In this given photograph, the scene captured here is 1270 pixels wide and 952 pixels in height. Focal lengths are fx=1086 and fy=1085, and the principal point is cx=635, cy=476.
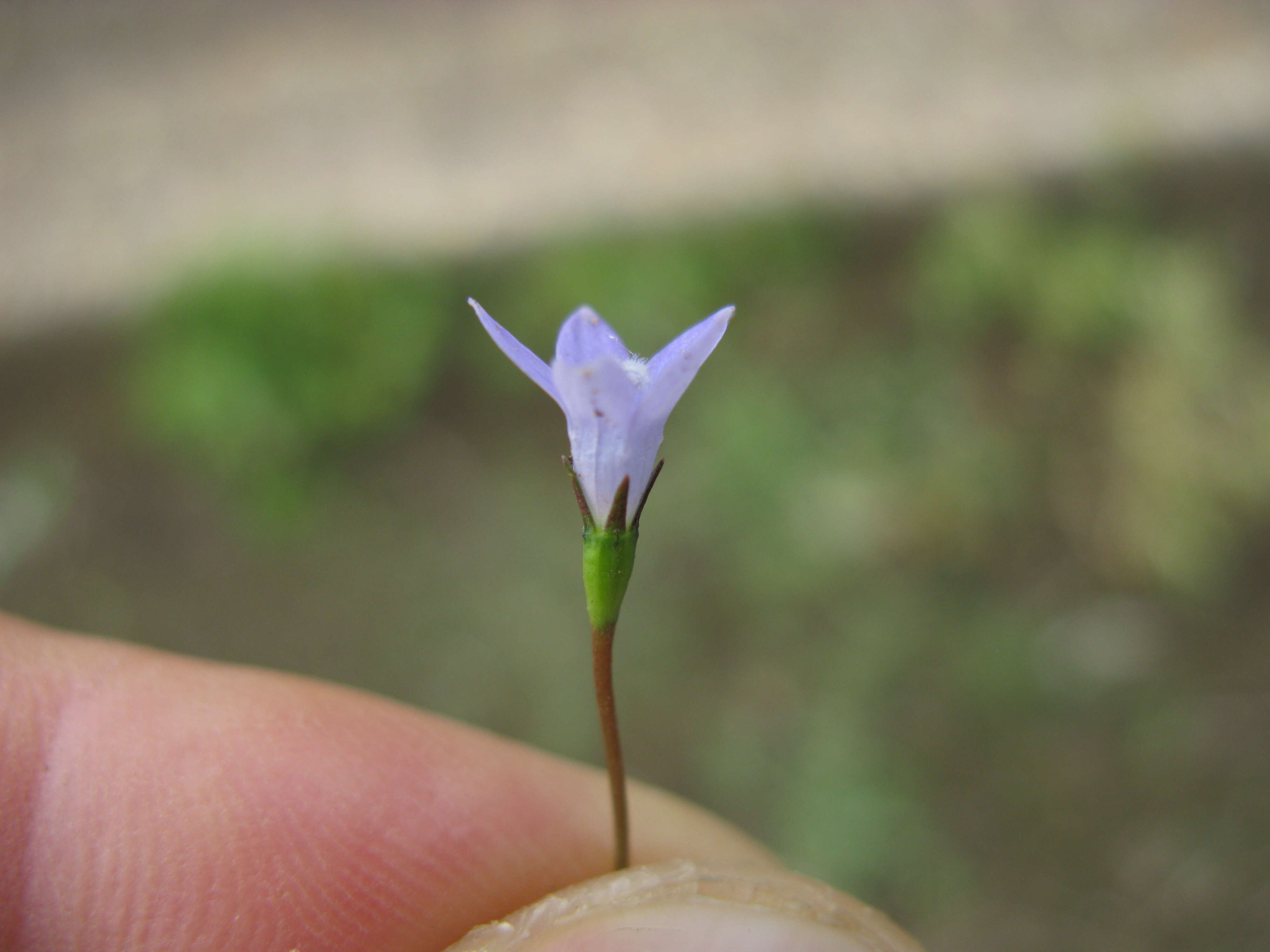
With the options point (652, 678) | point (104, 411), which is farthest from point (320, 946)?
point (104, 411)

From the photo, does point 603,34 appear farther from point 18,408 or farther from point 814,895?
point 814,895

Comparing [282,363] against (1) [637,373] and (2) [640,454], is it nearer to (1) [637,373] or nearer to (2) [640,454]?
(1) [637,373]

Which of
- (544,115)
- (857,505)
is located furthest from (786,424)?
(544,115)

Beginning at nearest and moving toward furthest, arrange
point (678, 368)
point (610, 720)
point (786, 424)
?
1. point (678, 368)
2. point (610, 720)
3. point (786, 424)

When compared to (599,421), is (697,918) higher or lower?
lower

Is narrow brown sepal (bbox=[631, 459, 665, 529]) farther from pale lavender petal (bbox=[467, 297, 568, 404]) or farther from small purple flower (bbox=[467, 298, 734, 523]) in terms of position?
pale lavender petal (bbox=[467, 297, 568, 404])

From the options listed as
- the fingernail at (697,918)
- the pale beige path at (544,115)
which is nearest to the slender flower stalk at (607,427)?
the fingernail at (697,918)
